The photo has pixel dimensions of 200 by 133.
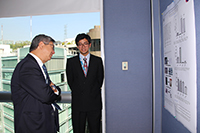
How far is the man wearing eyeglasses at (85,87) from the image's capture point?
81.0 inches

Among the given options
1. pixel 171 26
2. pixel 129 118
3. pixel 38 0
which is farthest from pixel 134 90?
pixel 38 0

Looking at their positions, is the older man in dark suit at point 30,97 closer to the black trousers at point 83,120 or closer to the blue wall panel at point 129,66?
the black trousers at point 83,120

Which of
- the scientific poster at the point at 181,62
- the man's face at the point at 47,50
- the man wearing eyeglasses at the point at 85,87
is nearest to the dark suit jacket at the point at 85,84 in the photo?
the man wearing eyeglasses at the point at 85,87

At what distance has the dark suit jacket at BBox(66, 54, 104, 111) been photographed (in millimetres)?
2052

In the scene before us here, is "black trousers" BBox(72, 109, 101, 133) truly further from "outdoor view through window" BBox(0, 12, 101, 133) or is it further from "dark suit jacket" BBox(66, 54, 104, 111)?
"outdoor view through window" BBox(0, 12, 101, 133)

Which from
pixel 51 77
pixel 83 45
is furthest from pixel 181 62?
pixel 51 77

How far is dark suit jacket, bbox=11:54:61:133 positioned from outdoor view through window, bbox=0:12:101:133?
47.0 inches

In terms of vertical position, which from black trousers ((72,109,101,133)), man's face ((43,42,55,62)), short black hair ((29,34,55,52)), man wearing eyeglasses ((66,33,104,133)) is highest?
short black hair ((29,34,55,52))

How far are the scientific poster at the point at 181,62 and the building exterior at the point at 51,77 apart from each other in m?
1.76

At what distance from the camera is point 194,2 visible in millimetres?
1159

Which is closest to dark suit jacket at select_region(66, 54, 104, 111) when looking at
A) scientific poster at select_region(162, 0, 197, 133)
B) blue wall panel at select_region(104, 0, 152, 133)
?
blue wall panel at select_region(104, 0, 152, 133)

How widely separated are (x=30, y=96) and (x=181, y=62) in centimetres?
150

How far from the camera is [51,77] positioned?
2.80 meters

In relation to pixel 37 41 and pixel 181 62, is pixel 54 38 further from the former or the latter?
pixel 181 62
